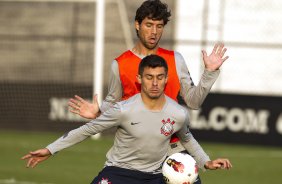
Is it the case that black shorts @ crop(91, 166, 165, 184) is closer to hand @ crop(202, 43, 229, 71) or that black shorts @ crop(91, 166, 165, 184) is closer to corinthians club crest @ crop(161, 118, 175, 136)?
corinthians club crest @ crop(161, 118, 175, 136)

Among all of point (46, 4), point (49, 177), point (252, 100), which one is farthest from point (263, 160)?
point (46, 4)

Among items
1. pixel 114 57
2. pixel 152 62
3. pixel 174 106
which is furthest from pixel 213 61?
pixel 114 57

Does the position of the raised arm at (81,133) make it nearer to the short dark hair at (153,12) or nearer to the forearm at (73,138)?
the forearm at (73,138)

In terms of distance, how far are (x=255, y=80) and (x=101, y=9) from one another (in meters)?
5.59

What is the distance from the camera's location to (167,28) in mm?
23969

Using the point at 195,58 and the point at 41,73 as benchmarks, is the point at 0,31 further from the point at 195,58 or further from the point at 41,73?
the point at 195,58

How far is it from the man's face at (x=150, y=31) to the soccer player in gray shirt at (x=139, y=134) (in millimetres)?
303

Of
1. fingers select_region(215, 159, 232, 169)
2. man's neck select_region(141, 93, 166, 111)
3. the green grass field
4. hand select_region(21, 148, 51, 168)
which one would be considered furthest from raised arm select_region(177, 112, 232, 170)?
the green grass field

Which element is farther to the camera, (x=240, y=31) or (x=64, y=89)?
(x=240, y=31)

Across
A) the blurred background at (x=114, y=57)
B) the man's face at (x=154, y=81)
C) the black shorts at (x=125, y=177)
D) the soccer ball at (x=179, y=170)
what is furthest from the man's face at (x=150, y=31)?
the blurred background at (x=114, y=57)

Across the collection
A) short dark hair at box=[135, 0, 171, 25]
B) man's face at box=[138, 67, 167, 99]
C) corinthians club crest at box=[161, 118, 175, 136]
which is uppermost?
short dark hair at box=[135, 0, 171, 25]

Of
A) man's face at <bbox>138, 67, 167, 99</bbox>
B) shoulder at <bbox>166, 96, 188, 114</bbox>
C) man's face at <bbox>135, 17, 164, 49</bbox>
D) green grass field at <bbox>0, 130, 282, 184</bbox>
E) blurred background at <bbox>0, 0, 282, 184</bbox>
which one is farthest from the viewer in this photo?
blurred background at <bbox>0, 0, 282, 184</bbox>

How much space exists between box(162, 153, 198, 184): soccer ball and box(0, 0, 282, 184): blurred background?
10753mm

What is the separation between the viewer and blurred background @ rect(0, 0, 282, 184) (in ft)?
65.0
